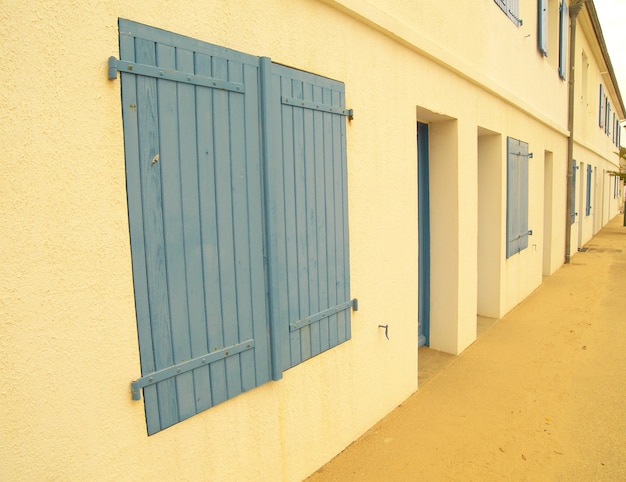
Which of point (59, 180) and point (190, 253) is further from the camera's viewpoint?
point (190, 253)

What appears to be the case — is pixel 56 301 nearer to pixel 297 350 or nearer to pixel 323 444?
pixel 297 350

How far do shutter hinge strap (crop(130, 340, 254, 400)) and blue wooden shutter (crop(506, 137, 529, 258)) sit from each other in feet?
16.4

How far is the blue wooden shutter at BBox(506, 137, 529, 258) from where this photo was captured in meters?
5.95

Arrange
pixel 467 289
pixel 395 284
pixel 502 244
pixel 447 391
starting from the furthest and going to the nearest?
pixel 502 244, pixel 467 289, pixel 447 391, pixel 395 284

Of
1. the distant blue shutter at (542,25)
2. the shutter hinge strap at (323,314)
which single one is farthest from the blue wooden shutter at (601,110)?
the shutter hinge strap at (323,314)

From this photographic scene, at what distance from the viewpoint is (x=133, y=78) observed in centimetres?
170

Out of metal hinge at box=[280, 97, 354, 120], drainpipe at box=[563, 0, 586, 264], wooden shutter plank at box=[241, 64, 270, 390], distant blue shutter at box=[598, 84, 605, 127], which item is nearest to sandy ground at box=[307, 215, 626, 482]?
wooden shutter plank at box=[241, 64, 270, 390]

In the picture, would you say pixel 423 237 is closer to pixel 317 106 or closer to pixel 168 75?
pixel 317 106

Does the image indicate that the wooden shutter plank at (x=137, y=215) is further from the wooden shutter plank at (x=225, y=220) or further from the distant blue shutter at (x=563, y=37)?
the distant blue shutter at (x=563, y=37)

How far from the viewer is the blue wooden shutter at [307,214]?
232 centimetres

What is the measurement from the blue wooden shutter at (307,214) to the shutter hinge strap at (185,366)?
252 millimetres


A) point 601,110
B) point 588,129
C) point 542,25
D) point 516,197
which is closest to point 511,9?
point 542,25

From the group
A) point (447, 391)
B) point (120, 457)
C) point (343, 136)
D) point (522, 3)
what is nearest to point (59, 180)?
point (120, 457)

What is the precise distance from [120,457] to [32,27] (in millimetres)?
1664
